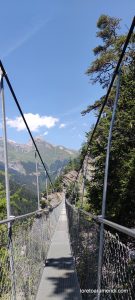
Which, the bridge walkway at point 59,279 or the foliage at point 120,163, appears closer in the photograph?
the bridge walkway at point 59,279

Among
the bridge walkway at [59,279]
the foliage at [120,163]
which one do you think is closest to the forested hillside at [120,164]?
the foliage at [120,163]

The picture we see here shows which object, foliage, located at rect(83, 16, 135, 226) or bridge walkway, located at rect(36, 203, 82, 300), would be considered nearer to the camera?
bridge walkway, located at rect(36, 203, 82, 300)

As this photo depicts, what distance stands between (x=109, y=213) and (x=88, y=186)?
1.53 meters

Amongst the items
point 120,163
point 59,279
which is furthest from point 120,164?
point 59,279

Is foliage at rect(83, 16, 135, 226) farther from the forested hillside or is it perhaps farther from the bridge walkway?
the bridge walkway

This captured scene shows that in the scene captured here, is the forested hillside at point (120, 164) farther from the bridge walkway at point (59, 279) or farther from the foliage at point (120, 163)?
the bridge walkway at point (59, 279)

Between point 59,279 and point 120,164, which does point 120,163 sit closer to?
point 120,164

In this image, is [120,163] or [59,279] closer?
[59,279]

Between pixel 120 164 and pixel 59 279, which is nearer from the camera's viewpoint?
pixel 59 279

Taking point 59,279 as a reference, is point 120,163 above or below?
above

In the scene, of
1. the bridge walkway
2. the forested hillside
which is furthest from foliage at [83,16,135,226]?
the bridge walkway

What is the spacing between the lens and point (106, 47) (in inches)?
717

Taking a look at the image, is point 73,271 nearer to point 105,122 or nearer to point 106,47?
point 105,122

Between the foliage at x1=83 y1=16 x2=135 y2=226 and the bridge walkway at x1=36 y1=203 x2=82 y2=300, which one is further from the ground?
the foliage at x1=83 y1=16 x2=135 y2=226
